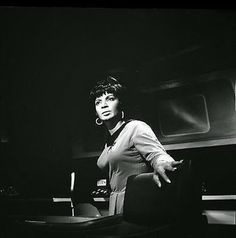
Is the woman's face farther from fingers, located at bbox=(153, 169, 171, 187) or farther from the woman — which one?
fingers, located at bbox=(153, 169, 171, 187)

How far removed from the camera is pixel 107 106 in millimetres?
2053

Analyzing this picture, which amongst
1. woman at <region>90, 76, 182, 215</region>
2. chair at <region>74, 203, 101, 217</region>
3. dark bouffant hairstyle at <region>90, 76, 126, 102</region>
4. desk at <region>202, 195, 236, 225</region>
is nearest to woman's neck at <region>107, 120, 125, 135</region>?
woman at <region>90, 76, 182, 215</region>

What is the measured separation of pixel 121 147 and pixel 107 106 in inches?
9.5

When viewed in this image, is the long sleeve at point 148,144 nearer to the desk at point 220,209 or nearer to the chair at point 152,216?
the chair at point 152,216

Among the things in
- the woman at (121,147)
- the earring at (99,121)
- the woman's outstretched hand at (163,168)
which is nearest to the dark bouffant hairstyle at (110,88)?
the woman at (121,147)

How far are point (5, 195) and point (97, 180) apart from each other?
48 cm

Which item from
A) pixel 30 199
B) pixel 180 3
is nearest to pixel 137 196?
pixel 30 199

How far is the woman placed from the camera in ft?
6.17

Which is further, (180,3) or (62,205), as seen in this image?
(180,3)

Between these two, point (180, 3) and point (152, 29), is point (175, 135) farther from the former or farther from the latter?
point (180, 3)

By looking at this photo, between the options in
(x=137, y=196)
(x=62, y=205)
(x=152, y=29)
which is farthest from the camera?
(x=152, y=29)

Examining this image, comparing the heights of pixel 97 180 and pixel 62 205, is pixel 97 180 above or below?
above

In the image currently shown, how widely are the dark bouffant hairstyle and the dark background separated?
0.04 m

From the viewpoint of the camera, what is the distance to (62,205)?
1.99 metres
